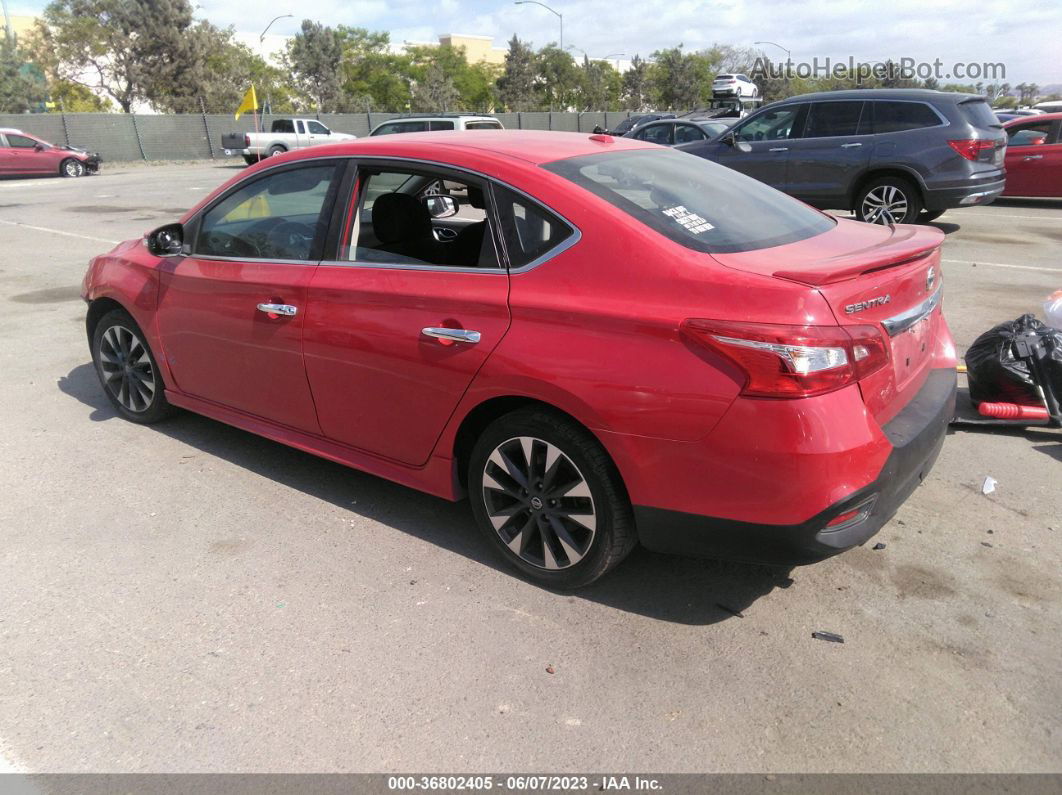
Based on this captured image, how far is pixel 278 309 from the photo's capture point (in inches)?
155

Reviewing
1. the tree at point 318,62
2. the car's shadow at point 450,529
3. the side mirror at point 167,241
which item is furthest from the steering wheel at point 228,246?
the tree at point 318,62

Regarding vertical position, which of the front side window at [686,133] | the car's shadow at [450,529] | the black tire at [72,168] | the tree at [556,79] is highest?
the tree at [556,79]

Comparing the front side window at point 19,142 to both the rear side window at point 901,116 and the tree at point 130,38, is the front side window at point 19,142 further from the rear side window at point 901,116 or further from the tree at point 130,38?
the tree at point 130,38

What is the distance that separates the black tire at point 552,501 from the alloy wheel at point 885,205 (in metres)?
9.33

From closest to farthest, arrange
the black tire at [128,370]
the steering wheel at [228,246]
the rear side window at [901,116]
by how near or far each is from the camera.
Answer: the steering wheel at [228,246]
the black tire at [128,370]
the rear side window at [901,116]

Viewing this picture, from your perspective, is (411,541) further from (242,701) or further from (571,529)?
(242,701)

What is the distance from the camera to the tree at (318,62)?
2584 inches

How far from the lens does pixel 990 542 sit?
364cm

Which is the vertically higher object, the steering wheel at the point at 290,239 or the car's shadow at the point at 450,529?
the steering wheel at the point at 290,239

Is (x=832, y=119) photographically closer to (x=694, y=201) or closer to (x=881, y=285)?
(x=694, y=201)

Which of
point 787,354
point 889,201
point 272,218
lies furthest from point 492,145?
point 889,201

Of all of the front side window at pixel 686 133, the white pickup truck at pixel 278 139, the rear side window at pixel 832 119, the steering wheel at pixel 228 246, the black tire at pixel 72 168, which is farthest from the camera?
the white pickup truck at pixel 278 139

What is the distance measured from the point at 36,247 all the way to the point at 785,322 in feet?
41.7

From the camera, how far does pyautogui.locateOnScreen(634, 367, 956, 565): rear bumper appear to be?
9.06ft
